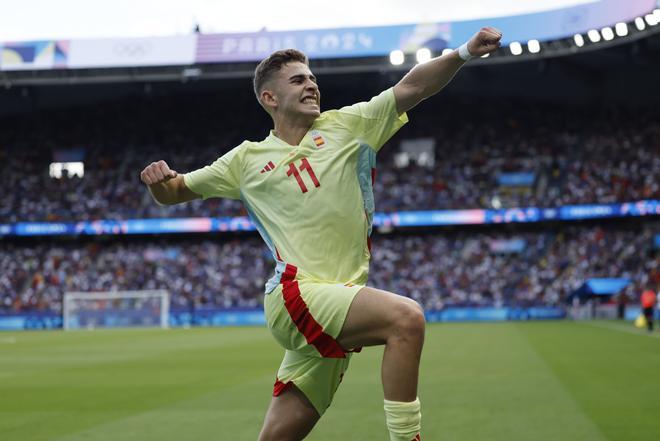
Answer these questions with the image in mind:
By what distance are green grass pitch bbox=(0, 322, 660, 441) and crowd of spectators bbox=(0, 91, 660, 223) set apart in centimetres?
2599

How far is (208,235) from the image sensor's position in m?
49.7

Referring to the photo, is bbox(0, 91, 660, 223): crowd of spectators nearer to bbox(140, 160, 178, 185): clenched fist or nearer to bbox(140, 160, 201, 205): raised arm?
bbox(140, 160, 201, 205): raised arm

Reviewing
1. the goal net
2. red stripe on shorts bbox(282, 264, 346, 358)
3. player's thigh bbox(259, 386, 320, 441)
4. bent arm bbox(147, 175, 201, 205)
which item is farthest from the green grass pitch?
the goal net

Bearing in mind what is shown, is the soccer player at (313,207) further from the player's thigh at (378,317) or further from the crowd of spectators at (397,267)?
the crowd of spectators at (397,267)

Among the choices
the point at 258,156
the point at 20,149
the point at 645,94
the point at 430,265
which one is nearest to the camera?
the point at 258,156

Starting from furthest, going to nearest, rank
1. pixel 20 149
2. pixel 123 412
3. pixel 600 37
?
pixel 20 149
pixel 600 37
pixel 123 412

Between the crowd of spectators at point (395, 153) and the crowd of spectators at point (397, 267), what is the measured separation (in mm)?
2080

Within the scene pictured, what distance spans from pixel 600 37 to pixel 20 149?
3485 cm

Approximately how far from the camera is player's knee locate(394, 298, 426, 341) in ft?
12.8

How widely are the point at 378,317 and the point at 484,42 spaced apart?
5.11 ft

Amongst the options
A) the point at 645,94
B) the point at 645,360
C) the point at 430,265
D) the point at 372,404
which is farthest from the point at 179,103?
the point at 372,404

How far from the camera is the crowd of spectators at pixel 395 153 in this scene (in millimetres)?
45531

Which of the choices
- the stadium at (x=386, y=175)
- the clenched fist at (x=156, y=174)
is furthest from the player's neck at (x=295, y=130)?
the stadium at (x=386, y=175)

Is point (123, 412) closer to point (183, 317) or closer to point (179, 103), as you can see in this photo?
point (183, 317)
